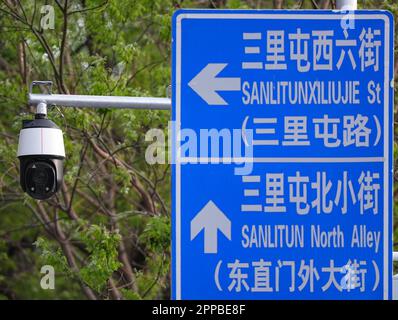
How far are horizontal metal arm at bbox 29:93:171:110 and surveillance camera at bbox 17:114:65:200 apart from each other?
16cm

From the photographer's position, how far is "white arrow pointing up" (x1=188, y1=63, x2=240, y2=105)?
4332mm

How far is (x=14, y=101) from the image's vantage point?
35.4 feet

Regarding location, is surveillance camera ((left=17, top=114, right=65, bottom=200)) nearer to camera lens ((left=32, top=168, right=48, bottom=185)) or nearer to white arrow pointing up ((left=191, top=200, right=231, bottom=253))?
camera lens ((left=32, top=168, right=48, bottom=185))

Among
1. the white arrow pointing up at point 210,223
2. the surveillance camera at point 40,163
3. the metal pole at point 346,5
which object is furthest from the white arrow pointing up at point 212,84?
the surveillance camera at point 40,163

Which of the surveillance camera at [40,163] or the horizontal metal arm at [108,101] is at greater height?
the horizontal metal arm at [108,101]

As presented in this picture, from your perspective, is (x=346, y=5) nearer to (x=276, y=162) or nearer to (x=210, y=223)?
(x=276, y=162)

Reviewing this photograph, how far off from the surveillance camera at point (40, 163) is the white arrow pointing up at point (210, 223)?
50.2 inches

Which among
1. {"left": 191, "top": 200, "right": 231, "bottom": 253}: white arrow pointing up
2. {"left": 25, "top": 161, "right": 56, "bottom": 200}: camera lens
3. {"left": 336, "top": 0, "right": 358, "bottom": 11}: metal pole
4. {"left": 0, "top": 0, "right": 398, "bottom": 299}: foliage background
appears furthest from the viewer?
{"left": 0, "top": 0, "right": 398, "bottom": 299}: foliage background

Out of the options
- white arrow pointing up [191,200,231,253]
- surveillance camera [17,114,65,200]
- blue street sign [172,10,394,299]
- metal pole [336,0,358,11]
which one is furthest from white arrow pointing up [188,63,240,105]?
surveillance camera [17,114,65,200]

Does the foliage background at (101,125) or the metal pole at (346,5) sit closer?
the metal pole at (346,5)

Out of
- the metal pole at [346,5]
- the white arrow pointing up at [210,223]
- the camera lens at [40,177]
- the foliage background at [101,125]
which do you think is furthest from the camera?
the foliage background at [101,125]

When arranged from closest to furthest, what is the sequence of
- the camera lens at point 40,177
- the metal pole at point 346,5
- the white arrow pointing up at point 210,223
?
the white arrow pointing up at point 210,223, the metal pole at point 346,5, the camera lens at point 40,177

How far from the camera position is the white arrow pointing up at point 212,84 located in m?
4.33

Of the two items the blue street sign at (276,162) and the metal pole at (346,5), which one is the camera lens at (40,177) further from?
the metal pole at (346,5)
